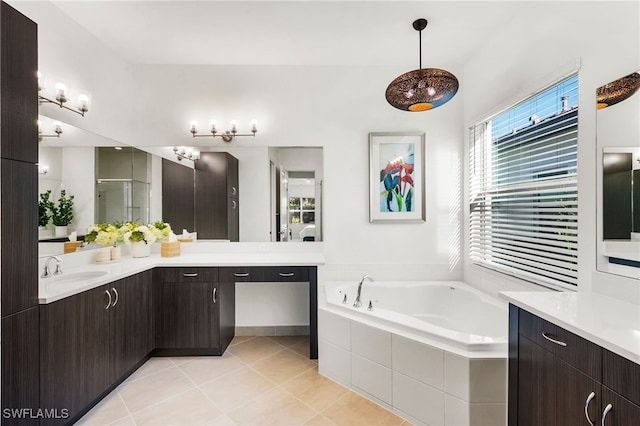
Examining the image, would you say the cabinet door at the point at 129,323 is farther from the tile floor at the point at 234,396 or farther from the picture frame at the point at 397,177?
the picture frame at the point at 397,177

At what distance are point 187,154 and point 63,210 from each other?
3.67ft

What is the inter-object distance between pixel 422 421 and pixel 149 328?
6.95 feet

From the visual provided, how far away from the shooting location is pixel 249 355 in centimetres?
253

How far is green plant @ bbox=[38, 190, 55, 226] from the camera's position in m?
1.91

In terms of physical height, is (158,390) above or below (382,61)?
below

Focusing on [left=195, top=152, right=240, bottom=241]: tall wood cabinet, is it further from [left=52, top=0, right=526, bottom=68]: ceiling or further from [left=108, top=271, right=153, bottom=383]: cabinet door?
[left=52, top=0, right=526, bottom=68]: ceiling

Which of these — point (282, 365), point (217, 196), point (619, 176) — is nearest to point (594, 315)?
point (619, 176)

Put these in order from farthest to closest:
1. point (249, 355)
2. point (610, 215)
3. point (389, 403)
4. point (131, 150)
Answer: point (131, 150) < point (249, 355) < point (389, 403) < point (610, 215)

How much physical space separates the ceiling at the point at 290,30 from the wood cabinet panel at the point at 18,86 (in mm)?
833

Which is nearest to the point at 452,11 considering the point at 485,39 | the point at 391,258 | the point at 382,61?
the point at 485,39

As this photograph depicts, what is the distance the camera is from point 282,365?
2355 millimetres

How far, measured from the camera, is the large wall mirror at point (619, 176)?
1.31 m

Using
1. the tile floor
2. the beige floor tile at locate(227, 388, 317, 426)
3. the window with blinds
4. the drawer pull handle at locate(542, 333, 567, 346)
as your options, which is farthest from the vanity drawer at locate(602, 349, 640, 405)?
the beige floor tile at locate(227, 388, 317, 426)

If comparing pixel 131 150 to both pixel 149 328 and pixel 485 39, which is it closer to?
pixel 149 328
